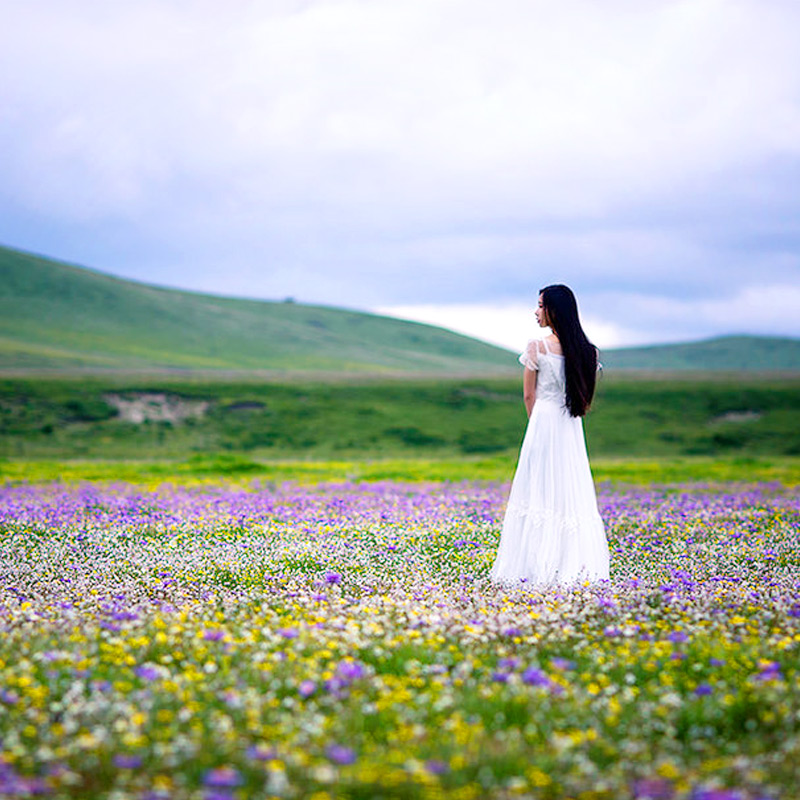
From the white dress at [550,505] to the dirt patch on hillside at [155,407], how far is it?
57.1m

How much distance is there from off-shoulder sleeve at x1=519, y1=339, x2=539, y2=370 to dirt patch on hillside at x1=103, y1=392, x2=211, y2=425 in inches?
2254

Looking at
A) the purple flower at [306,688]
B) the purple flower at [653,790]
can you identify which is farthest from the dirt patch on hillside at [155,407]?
the purple flower at [653,790]

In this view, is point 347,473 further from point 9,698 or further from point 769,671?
point 769,671

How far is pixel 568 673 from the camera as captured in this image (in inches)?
263

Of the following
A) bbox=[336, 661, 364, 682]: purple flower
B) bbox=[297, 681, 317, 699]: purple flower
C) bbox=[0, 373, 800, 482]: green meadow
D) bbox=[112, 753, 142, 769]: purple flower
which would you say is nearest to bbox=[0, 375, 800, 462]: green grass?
bbox=[0, 373, 800, 482]: green meadow

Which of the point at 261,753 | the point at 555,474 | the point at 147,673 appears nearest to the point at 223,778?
the point at 261,753

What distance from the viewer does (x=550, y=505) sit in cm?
1157

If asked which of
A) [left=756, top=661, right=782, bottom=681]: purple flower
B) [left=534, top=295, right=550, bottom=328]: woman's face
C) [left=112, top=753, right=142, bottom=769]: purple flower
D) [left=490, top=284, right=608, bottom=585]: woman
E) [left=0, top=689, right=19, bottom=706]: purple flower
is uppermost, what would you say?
[left=534, top=295, right=550, bottom=328]: woman's face

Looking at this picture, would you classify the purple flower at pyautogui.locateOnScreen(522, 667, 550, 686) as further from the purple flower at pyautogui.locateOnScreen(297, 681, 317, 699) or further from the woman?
the woman

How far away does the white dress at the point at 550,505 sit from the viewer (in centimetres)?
1121

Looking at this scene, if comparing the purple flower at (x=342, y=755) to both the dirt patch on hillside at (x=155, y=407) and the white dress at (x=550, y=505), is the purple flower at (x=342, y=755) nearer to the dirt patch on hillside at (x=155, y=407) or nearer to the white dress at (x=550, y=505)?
the white dress at (x=550, y=505)

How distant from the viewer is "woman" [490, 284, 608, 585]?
36.6ft

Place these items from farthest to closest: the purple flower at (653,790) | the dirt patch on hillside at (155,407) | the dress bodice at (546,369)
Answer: the dirt patch on hillside at (155,407) < the dress bodice at (546,369) < the purple flower at (653,790)

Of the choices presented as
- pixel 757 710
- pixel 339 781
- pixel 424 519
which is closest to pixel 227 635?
pixel 339 781
